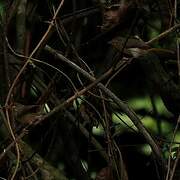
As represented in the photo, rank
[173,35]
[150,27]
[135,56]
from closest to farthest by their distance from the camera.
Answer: [135,56] → [173,35] → [150,27]

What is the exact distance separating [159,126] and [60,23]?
526 millimetres

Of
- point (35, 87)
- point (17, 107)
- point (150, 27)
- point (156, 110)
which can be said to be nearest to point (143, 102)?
point (156, 110)

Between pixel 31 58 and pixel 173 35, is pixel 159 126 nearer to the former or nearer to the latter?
pixel 173 35

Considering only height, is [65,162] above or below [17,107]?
below

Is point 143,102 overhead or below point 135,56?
below

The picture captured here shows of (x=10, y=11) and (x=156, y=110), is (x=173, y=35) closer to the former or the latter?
(x=156, y=110)

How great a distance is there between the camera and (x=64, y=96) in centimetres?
168

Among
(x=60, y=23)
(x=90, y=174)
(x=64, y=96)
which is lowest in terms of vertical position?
(x=90, y=174)

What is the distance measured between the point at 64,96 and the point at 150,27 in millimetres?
445

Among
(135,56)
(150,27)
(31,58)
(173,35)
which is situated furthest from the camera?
(150,27)

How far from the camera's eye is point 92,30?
6.53ft

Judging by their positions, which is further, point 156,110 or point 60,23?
point 156,110

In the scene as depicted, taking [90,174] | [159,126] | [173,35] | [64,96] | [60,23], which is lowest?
[90,174]

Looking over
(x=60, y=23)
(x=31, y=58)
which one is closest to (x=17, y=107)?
(x=31, y=58)
